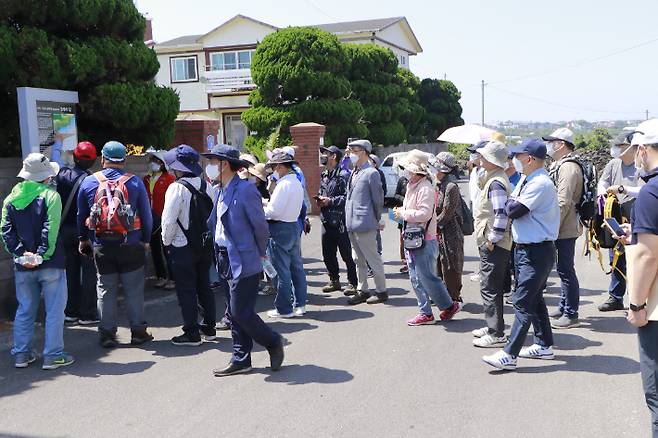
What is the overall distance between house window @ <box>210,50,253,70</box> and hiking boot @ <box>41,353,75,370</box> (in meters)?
35.3

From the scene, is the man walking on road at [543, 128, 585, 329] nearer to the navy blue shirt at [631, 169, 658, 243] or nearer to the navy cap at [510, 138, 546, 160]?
the navy cap at [510, 138, 546, 160]

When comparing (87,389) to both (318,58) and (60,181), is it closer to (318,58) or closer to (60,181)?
(60,181)

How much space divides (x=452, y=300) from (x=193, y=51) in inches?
1451

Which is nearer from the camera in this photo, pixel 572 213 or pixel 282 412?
pixel 282 412

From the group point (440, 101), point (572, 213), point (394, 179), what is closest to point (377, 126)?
point (394, 179)

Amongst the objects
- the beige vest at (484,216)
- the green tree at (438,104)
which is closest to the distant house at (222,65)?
the green tree at (438,104)

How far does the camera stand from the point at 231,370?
223 inches

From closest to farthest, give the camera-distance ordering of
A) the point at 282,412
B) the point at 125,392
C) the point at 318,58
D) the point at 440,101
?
1. the point at 282,412
2. the point at 125,392
3. the point at 318,58
4. the point at 440,101

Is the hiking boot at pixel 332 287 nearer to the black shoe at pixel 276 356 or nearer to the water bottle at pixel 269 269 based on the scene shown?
the water bottle at pixel 269 269

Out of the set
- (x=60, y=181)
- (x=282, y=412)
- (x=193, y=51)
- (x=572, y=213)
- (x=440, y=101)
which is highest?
(x=193, y=51)

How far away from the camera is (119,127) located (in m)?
9.10

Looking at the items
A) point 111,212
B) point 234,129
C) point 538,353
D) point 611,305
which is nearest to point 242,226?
point 111,212

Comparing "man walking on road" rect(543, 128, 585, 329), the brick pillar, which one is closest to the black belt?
"man walking on road" rect(543, 128, 585, 329)

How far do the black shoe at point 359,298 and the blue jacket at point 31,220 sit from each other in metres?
3.64
